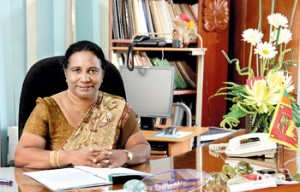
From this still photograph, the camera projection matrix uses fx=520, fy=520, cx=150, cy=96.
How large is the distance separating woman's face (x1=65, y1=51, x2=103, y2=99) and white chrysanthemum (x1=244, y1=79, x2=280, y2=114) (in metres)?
0.68

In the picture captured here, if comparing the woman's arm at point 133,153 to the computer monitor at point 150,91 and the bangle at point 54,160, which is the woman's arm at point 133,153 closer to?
the bangle at point 54,160

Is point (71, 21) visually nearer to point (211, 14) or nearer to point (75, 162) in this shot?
point (75, 162)

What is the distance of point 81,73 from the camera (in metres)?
2.28

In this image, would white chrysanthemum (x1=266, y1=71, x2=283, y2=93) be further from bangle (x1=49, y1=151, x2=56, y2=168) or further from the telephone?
bangle (x1=49, y1=151, x2=56, y2=168)

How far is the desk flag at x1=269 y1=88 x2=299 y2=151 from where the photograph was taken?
1796 millimetres

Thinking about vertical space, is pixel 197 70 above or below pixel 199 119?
above

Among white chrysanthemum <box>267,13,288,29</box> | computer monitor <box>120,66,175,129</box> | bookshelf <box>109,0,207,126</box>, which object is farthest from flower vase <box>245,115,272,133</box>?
bookshelf <box>109,0,207,126</box>

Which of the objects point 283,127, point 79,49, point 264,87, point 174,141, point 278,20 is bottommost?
point 174,141

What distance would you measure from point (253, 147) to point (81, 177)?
2.45 feet

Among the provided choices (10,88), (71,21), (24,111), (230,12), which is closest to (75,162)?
(24,111)

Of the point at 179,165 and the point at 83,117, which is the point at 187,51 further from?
the point at 179,165

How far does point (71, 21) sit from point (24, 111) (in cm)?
101

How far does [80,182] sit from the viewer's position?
1.58 m

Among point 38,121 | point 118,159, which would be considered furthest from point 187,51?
point 118,159
